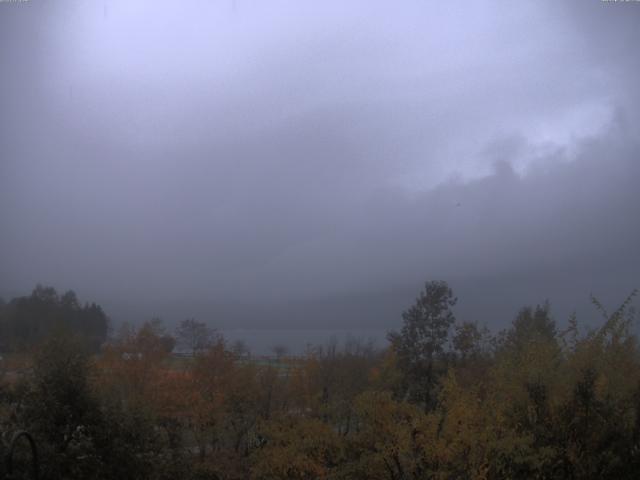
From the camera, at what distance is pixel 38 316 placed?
43.2m

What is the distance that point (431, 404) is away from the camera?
1244 inches

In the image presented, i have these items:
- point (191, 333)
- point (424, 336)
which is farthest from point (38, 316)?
point (424, 336)

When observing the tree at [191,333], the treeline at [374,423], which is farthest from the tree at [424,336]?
the tree at [191,333]

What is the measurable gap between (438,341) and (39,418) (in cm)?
2332

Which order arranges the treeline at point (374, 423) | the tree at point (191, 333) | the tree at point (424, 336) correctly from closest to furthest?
the treeline at point (374, 423), the tree at point (424, 336), the tree at point (191, 333)

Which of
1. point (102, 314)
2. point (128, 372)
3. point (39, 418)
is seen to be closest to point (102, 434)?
point (39, 418)

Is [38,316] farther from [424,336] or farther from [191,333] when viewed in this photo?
[424,336]

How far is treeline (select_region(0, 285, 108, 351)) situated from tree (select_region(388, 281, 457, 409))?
19484 millimetres

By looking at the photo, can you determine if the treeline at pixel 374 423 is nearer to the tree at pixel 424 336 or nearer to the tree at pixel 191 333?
the tree at pixel 424 336

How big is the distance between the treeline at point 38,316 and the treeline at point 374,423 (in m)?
9.56

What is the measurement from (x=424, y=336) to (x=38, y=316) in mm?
28561

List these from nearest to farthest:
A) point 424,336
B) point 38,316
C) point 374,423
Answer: point 374,423
point 424,336
point 38,316

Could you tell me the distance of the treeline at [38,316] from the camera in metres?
39.3

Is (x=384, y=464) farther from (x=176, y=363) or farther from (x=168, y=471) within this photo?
(x=176, y=363)
